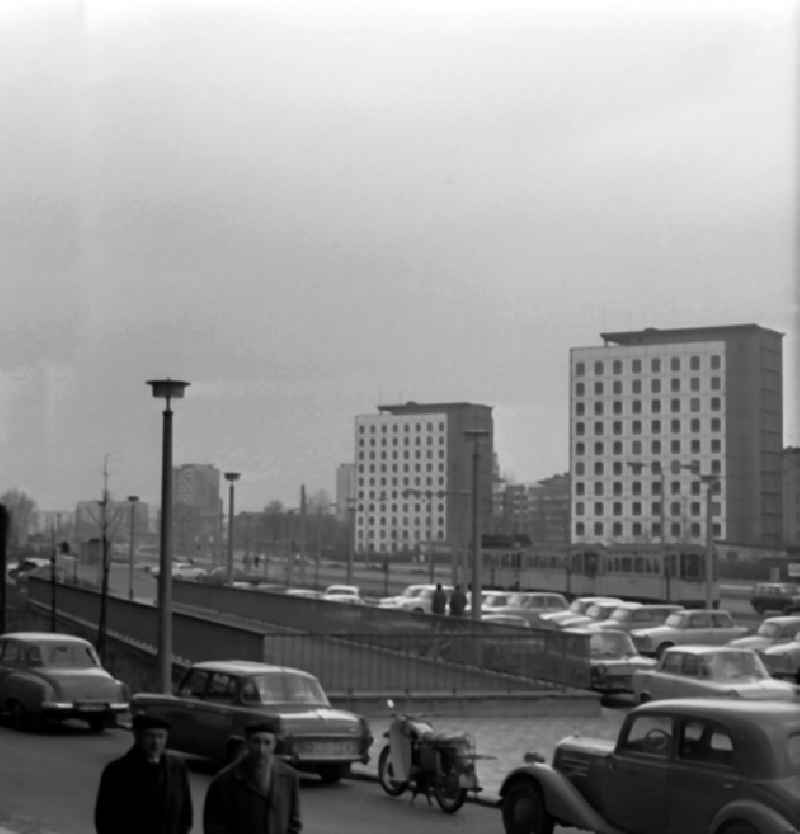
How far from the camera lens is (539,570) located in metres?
82.6

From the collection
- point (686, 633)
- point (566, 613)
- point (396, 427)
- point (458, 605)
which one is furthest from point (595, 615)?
point (396, 427)

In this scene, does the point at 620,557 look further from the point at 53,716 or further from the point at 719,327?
the point at 53,716

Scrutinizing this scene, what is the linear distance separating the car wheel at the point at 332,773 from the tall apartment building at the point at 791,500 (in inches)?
3926

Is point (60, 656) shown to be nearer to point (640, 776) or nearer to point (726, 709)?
point (640, 776)

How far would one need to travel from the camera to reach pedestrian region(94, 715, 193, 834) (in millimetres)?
8250

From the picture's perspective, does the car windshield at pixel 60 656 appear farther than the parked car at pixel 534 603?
No

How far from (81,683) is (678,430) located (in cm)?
8935

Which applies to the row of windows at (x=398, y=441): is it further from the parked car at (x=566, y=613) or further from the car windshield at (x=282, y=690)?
the car windshield at (x=282, y=690)

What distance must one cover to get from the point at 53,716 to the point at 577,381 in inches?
3351

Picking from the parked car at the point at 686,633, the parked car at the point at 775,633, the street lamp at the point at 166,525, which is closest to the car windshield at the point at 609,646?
the parked car at the point at 686,633

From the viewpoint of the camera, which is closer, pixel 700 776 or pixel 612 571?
pixel 700 776

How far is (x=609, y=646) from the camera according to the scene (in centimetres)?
3347

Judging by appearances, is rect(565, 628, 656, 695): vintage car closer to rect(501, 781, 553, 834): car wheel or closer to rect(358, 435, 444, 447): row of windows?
rect(501, 781, 553, 834): car wheel

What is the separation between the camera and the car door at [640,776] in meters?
12.9
